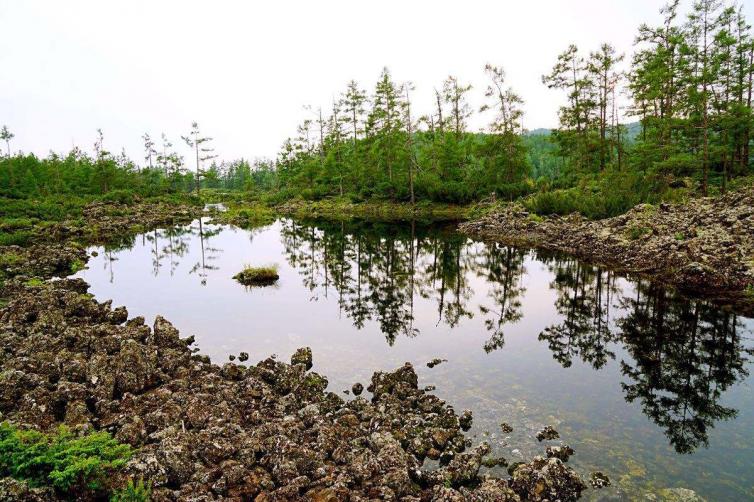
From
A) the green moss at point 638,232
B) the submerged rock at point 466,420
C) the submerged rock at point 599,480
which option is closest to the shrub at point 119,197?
the green moss at point 638,232

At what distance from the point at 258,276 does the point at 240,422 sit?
53.2ft

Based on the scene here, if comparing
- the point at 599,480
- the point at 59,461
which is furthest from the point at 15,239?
the point at 599,480

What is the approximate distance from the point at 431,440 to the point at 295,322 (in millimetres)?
9493

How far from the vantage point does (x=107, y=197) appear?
64062 millimetres

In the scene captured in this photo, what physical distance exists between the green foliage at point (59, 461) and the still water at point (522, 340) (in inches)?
216

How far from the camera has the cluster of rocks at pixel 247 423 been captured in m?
6.76

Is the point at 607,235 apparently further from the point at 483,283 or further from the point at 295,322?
the point at 295,322

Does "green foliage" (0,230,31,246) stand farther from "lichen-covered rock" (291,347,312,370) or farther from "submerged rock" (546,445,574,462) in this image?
"submerged rock" (546,445,574,462)

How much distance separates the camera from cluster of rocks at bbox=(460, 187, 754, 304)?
18.4m

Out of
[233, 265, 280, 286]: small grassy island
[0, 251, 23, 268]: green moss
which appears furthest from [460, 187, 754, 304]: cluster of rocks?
[0, 251, 23, 268]: green moss

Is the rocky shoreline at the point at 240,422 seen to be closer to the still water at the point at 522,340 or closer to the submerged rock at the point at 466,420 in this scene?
the submerged rock at the point at 466,420

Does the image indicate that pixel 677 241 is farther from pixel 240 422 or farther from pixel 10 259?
pixel 10 259

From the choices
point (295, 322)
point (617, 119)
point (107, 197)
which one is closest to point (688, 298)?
point (295, 322)

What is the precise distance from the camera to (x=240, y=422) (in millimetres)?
8711
